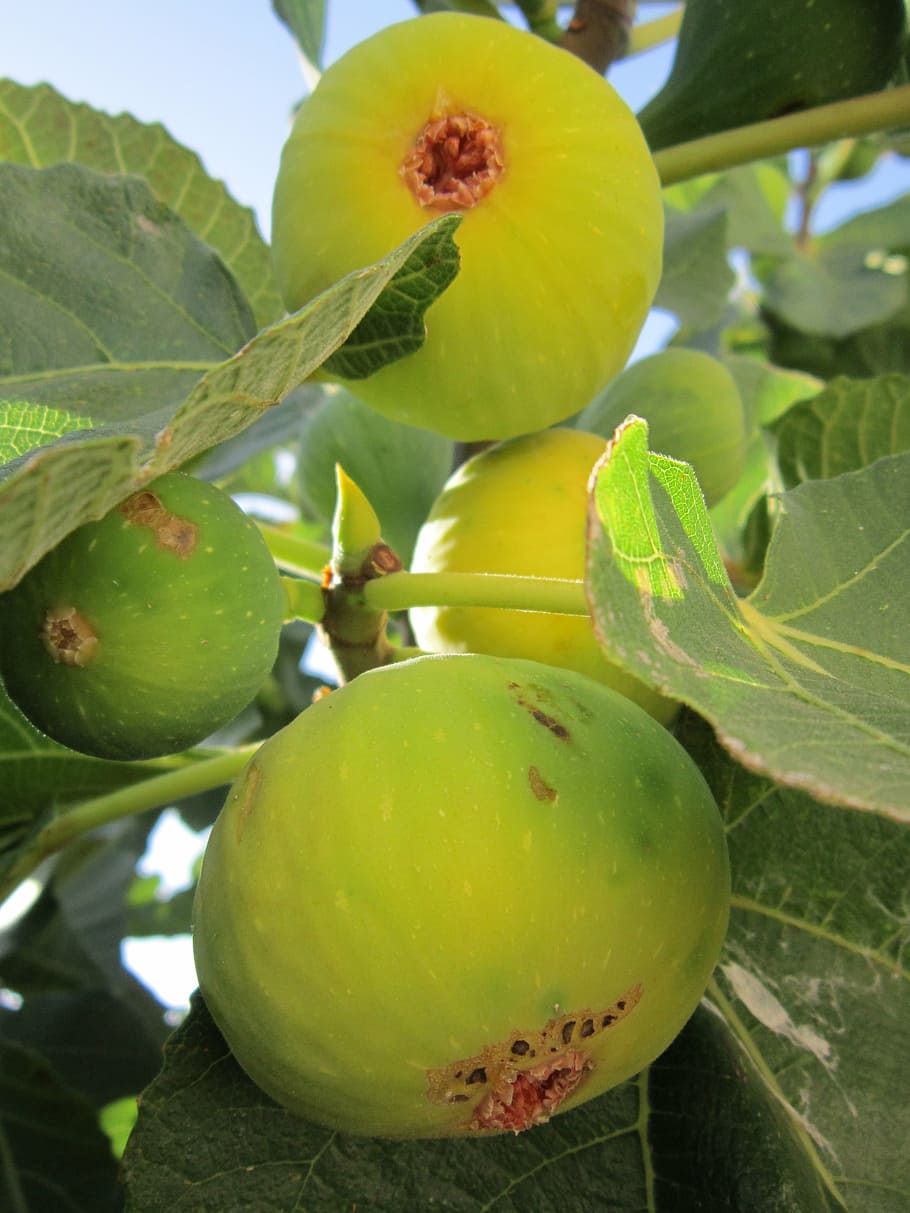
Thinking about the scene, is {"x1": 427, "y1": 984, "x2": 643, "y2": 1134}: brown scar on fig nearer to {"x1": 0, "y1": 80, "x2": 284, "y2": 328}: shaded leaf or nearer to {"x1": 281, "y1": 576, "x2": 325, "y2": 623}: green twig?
{"x1": 281, "y1": 576, "x2": 325, "y2": 623}: green twig

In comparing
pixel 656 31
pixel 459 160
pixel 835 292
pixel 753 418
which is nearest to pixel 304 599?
pixel 459 160

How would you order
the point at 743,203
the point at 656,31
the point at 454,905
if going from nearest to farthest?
the point at 454,905, the point at 656,31, the point at 743,203

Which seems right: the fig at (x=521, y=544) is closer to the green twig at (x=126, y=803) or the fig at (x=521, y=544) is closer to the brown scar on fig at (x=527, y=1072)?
the green twig at (x=126, y=803)

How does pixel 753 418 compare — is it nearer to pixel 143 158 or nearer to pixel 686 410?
pixel 686 410

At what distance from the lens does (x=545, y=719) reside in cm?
79

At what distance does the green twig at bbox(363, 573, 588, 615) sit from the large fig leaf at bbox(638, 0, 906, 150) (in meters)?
0.73

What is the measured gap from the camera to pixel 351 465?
1.50 m

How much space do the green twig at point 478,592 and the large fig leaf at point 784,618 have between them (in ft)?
0.44

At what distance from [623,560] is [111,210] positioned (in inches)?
30.1

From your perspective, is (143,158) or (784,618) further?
(143,158)

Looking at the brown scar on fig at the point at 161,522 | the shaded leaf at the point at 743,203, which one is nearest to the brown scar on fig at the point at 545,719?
the brown scar on fig at the point at 161,522

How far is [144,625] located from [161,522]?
70 millimetres

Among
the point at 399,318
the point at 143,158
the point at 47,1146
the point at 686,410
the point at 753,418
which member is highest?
the point at 143,158

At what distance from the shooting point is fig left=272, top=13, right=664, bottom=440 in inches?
38.1
